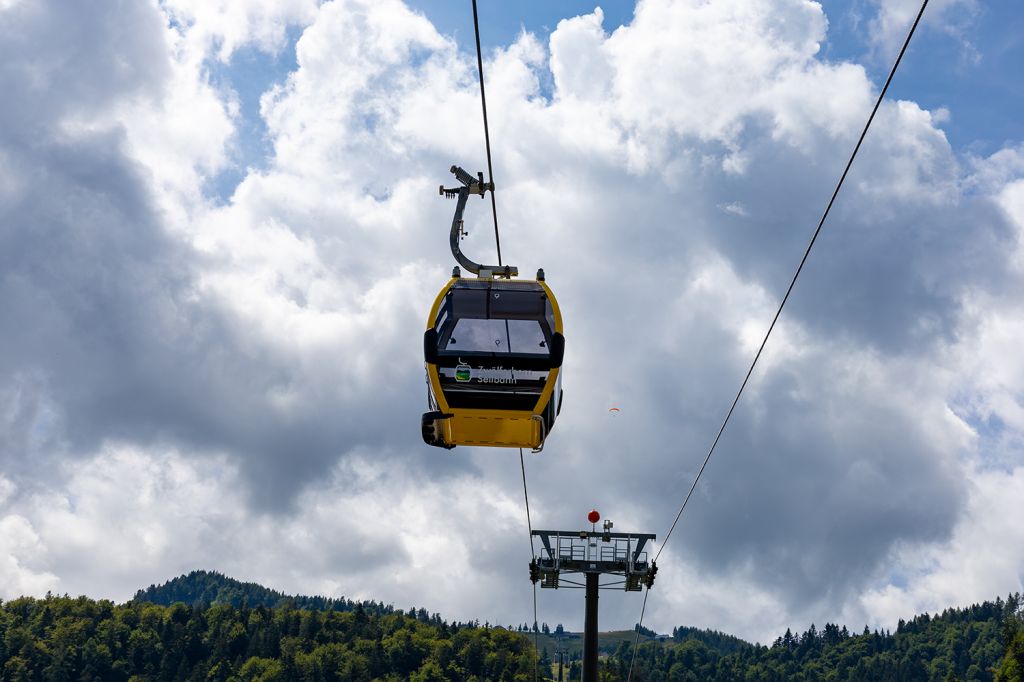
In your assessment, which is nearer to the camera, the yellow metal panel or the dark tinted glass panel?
the dark tinted glass panel

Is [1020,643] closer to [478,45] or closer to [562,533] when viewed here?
[562,533]

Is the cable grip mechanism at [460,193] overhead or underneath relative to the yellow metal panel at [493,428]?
overhead

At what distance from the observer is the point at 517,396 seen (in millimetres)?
21797

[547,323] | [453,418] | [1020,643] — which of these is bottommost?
[453,418]

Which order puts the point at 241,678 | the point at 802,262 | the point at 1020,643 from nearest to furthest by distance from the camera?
the point at 802,262
the point at 1020,643
the point at 241,678

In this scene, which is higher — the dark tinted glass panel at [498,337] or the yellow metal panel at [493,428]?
the dark tinted glass panel at [498,337]

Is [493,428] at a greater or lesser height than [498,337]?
lesser

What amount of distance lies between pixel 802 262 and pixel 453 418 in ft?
22.5

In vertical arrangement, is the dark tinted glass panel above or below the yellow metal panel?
above

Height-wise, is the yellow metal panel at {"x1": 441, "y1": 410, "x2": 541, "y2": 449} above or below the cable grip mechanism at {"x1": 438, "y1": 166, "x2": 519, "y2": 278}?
below

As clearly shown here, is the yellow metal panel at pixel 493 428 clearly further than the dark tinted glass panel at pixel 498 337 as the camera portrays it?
Yes

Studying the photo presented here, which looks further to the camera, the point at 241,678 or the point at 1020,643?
the point at 241,678

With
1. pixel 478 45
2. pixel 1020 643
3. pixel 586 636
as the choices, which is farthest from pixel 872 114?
pixel 1020 643

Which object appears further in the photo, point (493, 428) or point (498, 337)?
point (493, 428)
